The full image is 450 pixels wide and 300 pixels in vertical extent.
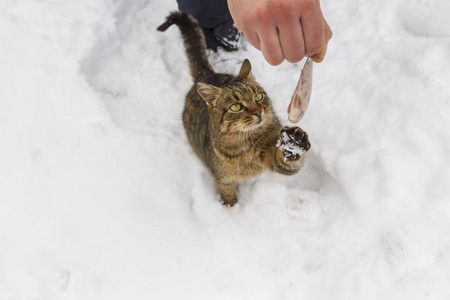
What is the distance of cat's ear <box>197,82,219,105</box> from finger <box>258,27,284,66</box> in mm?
820

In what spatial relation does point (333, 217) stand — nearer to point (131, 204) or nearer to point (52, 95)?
point (131, 204)

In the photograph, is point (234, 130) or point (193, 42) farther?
point (193, 42)

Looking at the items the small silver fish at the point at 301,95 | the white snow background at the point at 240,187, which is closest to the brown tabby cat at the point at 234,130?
the small silver fish at the point at 301,95

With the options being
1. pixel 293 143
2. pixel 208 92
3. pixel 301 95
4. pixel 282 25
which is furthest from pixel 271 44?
pixel 208 92

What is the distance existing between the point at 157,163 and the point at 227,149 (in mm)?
730

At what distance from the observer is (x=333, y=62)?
281cm

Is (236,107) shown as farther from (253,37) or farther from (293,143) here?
(253,37)

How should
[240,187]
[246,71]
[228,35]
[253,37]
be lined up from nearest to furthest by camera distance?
1. [253,37]
2. [246,71]
3. [240,187]
4. [228,35]

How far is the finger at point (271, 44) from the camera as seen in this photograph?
46.9 inches

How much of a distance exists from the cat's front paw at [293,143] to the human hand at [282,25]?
63cm

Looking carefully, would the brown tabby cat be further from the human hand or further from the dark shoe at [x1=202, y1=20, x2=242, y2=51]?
the human hand

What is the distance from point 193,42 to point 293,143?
1458 millimetres

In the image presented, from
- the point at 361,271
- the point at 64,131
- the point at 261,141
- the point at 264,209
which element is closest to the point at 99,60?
the point at 64,131

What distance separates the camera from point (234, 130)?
6.86 feet
